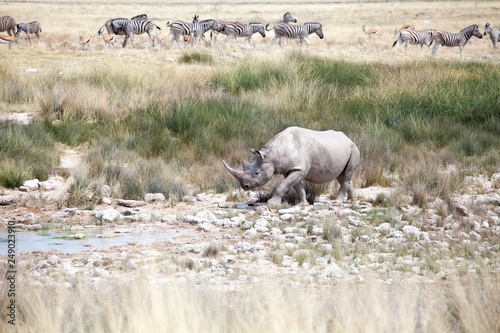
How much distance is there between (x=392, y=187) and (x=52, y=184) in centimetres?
481

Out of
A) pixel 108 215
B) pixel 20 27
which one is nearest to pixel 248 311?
pixel 108 215

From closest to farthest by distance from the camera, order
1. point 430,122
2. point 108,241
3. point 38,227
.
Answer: point 108,241
point 38,227
point 430,122

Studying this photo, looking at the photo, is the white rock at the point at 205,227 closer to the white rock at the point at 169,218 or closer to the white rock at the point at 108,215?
the white rock at the point at 169,218

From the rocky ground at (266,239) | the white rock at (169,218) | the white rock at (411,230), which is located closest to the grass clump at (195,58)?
the rocky ground at (266,239)

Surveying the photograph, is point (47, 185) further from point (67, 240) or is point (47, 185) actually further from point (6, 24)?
point (6, 24)

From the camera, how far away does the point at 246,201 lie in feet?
24.5

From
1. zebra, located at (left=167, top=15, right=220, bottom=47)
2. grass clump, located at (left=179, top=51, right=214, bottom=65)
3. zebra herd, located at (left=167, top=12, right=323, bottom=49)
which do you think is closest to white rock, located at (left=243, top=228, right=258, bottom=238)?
grass clump, located at (left=179, top=51, right=214, bottom=65)

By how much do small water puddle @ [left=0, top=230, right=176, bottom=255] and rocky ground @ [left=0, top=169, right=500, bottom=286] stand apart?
10cm

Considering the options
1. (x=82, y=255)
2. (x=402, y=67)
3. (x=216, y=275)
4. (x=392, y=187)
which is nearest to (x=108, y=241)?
(x=82, y=255)

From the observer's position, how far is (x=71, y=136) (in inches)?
381

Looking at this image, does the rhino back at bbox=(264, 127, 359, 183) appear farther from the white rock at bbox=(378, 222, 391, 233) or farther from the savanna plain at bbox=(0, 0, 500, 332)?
the white rock at bbox=(378, 222, 391, 233)

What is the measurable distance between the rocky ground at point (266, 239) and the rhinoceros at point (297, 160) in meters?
0.36

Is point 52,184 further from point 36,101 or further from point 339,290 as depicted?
point 339,290

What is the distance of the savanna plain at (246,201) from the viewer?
11.3 ft
